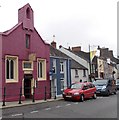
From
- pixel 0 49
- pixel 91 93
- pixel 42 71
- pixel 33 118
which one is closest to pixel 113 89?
pixel 91 93

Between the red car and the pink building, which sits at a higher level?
the pink building

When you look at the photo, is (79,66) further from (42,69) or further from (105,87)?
(42,69)

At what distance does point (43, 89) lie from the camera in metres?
28.2

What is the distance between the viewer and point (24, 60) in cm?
2600

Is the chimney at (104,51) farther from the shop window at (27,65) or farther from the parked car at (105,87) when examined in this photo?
the shop window at (27,65)

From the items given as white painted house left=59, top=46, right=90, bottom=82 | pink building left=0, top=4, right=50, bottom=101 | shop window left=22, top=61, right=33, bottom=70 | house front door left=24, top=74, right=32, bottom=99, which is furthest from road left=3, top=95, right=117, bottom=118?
white painted house left=59, top=46, right=90, bottom=82

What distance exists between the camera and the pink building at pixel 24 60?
2414 centimetres

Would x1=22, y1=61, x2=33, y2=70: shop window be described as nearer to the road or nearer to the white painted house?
the road

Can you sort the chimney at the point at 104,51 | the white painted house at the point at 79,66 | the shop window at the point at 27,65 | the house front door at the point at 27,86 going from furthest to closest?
the chimney at the point at 104,51 → the white painted house at the point at 79,66 → the house front door at the point at 27,86 → the shop window at the point at 27,65

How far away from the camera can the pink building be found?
79.2 feet

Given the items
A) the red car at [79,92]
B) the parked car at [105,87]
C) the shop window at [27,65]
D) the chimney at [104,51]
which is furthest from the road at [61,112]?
the chimney at [104,51]

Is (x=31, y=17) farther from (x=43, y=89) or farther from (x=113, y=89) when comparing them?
(x=113, y=89)

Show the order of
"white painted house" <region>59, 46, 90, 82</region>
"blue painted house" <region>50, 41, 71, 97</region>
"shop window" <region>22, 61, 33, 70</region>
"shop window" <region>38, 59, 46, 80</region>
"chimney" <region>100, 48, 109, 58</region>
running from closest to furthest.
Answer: "shop window" <region>22, 61, 33, 70</region>, "shop window" <region>38, 59, 46, 80</region>, "blue painted house" <region>50, 41, 71, 97</region>, "white painted house" <region>59, 46, 90, 82</region>, "chimney" <region>100, 48, 109, 58</region>

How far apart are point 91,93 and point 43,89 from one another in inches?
180
